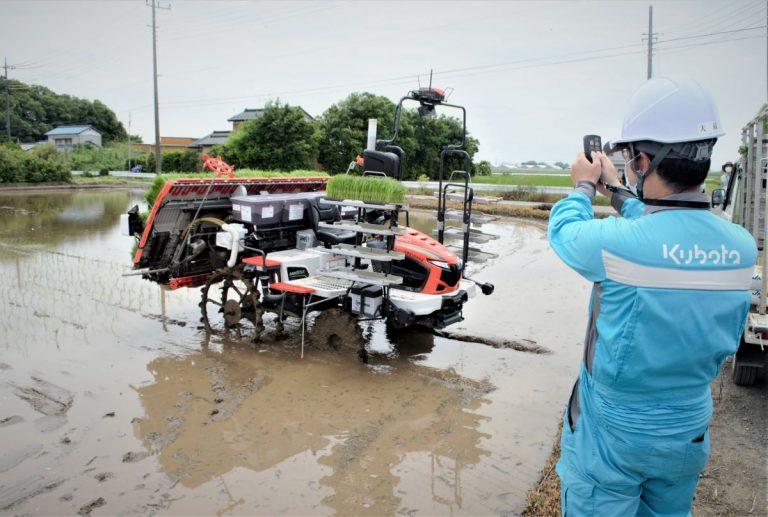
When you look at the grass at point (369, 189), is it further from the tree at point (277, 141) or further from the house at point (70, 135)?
the house at point (70, 135)

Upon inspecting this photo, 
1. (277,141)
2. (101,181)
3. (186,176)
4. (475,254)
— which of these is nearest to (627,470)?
(475,254)

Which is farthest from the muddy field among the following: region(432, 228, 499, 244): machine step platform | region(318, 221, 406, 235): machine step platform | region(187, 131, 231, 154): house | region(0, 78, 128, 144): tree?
region(0, 78, 128, 144): tree

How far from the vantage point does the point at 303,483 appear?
4891mm

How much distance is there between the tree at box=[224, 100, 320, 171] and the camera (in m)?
34.6

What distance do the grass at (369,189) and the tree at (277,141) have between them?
27.8 metres

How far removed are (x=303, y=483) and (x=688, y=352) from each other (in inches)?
142

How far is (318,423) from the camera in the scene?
5969 millimetres

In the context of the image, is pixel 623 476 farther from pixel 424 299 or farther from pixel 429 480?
pixel 424 299

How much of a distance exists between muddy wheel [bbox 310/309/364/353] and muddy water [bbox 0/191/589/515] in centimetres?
18

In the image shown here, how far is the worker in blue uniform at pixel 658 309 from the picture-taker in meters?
2.04

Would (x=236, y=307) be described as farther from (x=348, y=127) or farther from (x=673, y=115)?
(x=348, y=127)

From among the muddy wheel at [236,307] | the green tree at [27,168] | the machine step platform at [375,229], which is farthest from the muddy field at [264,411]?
the green tree at [27,168]

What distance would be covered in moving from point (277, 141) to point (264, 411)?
30214 mm

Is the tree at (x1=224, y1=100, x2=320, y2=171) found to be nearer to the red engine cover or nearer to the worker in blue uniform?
the red engine cover
